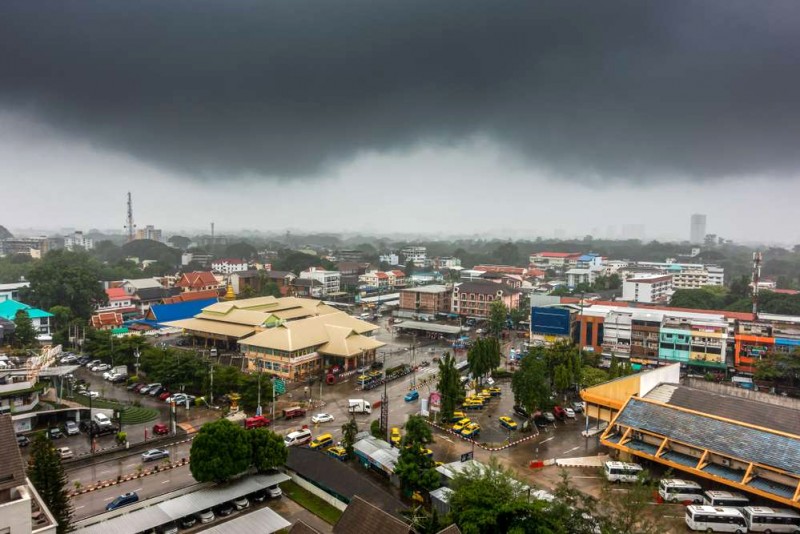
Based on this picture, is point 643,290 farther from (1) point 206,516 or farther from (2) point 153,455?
(1) point 206,516

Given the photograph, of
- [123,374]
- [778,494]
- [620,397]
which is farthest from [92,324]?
[778,494]

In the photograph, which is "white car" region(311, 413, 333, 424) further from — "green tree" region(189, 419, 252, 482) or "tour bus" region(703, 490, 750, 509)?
"tour bus" region(703, 490, 750, 509)

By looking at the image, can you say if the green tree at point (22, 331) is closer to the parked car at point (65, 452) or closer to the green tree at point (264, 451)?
the parked car at point (65, 452)

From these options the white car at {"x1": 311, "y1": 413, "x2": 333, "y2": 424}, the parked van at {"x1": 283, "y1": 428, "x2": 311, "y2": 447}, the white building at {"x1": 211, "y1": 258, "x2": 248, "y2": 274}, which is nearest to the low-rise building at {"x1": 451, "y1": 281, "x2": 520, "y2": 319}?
the white car at {"x1": 311, "y1": 413, "x2": 333, "y2": 424}

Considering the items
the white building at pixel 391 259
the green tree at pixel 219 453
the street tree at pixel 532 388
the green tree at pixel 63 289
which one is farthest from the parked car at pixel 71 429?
the white building at pixel 391 259

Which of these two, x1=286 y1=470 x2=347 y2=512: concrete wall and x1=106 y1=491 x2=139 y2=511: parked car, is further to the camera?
x1=286 y1=470 x2=347 y2=512: concrete wall

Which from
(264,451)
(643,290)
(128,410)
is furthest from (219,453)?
(643,290)
